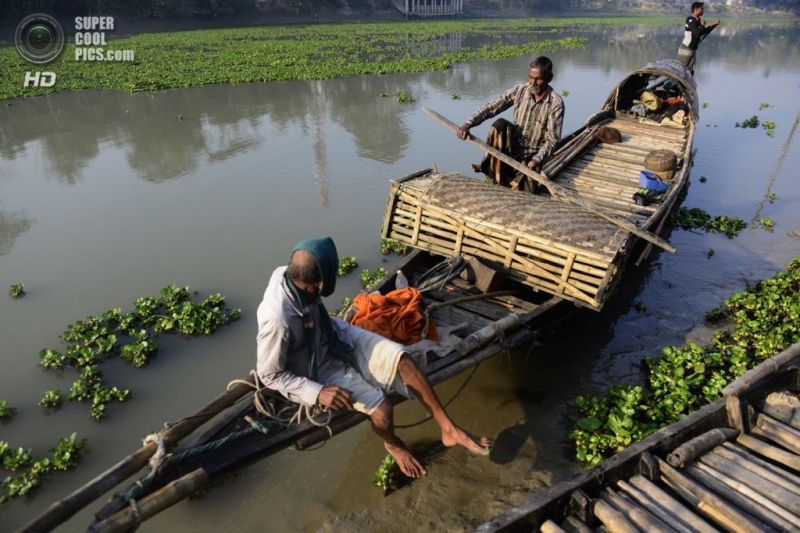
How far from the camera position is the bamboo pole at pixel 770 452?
2.94 metres

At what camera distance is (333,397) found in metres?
3.15

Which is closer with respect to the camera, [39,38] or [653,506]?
[653,506]

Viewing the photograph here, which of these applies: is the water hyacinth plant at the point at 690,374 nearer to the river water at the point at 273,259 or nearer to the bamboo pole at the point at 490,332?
the river water at the point at 273,259

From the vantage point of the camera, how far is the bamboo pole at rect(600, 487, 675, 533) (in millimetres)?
2521

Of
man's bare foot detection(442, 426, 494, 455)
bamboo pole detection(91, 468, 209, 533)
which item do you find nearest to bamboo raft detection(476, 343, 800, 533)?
man's bare foot detection(442, 426, 494, 455)

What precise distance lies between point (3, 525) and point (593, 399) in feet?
15.9

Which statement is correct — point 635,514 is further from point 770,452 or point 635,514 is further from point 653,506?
point 770,452

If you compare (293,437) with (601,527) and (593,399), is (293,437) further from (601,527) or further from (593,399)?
(593,399)

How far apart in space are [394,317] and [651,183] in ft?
15.9

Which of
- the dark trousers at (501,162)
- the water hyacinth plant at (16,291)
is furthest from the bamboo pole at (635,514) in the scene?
the water hyacinth plant at (16,291)

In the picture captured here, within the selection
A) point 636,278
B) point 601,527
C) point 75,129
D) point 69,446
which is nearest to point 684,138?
point 636,278

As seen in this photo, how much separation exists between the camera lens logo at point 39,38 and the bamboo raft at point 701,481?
29.1 metres

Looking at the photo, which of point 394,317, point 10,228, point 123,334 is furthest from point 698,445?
point 10,228

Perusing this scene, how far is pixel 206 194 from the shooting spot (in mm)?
9500
